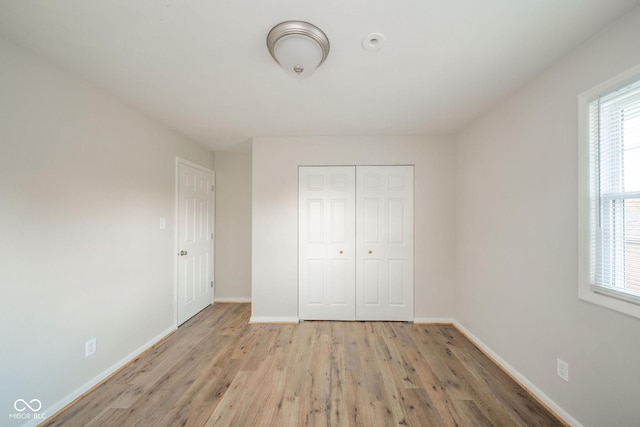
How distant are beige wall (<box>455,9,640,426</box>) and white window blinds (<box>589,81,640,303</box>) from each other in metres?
0.11

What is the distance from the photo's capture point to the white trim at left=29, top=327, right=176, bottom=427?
1544 mm

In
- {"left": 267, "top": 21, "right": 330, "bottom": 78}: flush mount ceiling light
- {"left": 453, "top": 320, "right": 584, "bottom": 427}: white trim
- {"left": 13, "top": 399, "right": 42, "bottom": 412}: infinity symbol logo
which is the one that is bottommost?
{"left": 453, "top": 320, "right": 584, "bottom": 427}: white trim

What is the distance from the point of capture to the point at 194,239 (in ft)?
10.4

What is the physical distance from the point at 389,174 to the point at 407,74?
145cm

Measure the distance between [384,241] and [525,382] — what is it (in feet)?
5.72

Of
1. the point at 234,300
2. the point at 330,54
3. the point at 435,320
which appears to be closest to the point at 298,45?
the point at 330,54

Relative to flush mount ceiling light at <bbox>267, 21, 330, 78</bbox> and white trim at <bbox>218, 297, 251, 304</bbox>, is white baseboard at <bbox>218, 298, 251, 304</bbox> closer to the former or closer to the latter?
white trim at <bbox>218, 297, 251, 304</bbox>

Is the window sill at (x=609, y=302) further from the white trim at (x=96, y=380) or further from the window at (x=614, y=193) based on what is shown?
the white trim at (x=96, y=380)

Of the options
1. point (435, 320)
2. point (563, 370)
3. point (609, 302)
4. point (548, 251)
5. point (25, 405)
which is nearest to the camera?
point (609, 302)

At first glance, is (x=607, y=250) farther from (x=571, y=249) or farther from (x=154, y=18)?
(x=154, y=18)

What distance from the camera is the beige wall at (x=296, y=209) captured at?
2.96m

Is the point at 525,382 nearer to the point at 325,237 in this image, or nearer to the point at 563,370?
the point at 563,370

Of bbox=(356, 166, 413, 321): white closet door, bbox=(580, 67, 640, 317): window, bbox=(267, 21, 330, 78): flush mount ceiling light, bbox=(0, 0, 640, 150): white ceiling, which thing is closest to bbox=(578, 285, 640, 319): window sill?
bbox=(580, 67, 640, 317): window

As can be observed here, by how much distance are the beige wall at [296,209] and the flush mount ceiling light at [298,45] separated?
1.62 metres
